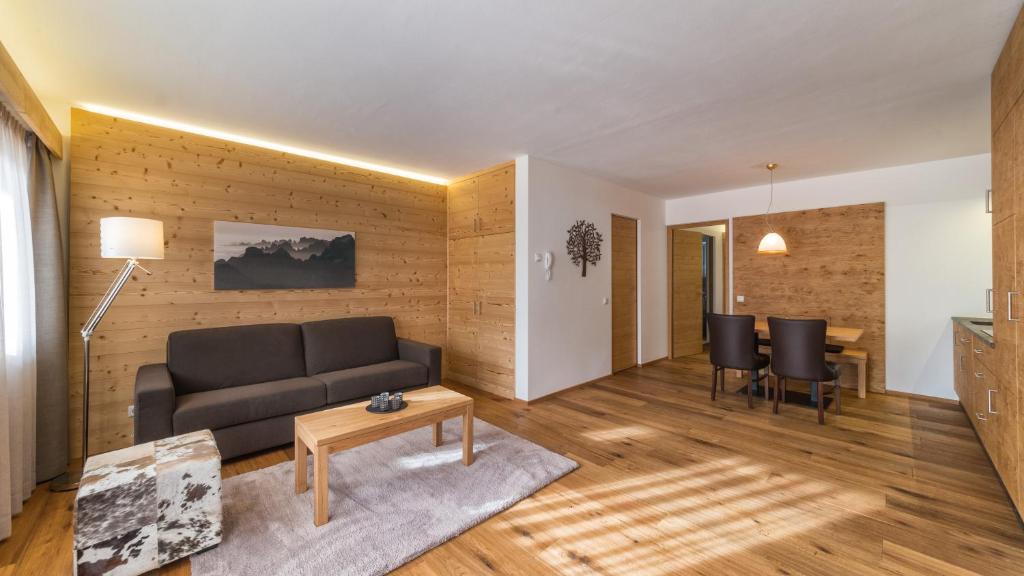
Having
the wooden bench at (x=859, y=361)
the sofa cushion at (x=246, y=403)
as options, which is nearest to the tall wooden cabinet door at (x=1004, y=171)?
the wooden bench at (x=859, y=361)

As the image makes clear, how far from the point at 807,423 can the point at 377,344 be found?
4091 millimetres

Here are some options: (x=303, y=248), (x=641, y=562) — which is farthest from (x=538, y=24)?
(x=303, y=248)

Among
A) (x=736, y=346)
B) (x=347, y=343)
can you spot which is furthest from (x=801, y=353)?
(x=347, y=343)

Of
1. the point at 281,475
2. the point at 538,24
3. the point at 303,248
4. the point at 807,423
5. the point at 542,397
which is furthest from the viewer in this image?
the point at 542,397

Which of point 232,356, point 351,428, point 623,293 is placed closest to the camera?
point 351,428

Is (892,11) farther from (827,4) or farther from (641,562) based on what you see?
(641,562)

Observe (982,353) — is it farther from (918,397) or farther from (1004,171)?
(918,397)

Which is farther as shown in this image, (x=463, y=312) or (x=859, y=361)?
(x=463, y=312)

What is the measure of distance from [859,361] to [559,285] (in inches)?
128

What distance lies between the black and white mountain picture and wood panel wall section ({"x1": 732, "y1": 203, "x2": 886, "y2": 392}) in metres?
5.04

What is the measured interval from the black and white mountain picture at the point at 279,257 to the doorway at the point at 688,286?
4719 millimetres

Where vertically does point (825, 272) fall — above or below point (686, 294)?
above

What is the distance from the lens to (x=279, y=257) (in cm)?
385

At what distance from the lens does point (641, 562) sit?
6.21 feet
